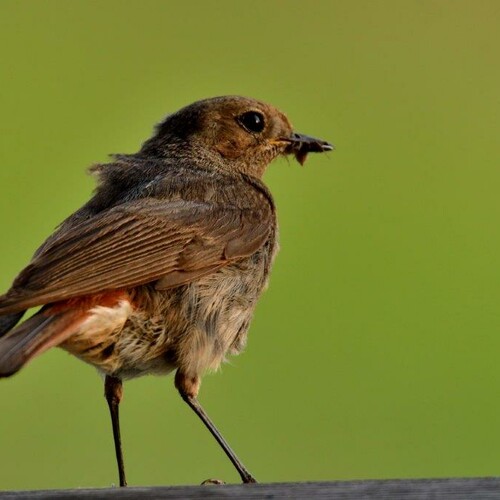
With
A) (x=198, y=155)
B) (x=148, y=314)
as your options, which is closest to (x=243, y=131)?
(x=198, y=155)

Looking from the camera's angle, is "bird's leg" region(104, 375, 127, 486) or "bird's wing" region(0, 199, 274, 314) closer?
"bird's wing" region(0, 199, 274, 314)

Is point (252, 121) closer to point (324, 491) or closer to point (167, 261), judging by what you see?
point (167, 261)

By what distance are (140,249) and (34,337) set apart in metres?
0.92

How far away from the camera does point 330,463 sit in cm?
743

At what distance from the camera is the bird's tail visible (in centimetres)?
508

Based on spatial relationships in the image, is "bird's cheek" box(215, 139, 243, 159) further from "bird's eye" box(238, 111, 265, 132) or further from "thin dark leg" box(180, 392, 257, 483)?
"thin dark leg" box(180, 392, 257, 483)

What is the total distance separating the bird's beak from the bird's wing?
633 mm

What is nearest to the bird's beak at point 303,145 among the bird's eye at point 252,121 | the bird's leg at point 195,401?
the bird's eye at point 252,121

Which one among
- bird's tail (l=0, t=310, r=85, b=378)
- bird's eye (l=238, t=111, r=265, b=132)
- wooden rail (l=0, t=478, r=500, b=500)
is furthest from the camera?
bird's eye (l=238, t=111, r=265, b=132)

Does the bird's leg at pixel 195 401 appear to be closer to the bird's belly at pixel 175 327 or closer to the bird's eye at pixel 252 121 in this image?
the bird's belly at pixel 175 327

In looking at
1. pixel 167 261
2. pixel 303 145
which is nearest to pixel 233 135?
pixel 303 145

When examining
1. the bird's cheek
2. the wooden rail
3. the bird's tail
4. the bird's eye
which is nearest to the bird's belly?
the bird's tail

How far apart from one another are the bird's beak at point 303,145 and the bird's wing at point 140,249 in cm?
63

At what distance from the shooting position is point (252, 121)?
7586mm
